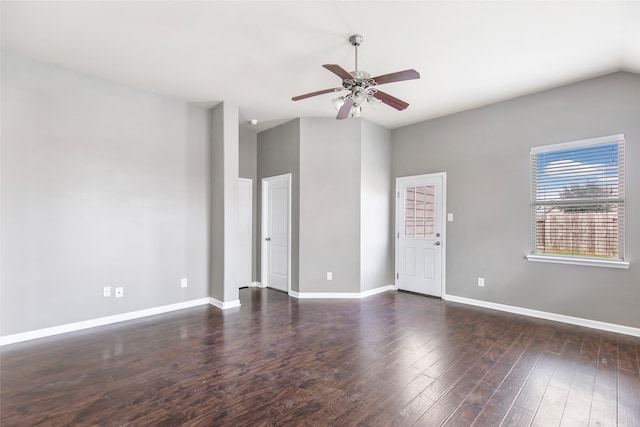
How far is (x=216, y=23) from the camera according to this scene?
2.69 metres

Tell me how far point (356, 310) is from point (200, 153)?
3.21 metres

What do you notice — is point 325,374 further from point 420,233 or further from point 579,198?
point 579,198

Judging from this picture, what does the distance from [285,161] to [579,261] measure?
4.30 m

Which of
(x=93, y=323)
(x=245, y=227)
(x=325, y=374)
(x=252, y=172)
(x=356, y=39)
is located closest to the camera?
(x=325, y=374)

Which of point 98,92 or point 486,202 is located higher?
point 98,92

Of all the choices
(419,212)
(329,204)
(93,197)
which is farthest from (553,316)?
(93,197)

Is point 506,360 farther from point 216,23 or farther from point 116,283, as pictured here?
point 116,283

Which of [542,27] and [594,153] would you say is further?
[594,153]

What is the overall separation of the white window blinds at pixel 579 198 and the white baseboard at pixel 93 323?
480 centimetres

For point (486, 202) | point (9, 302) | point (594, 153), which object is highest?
point (594, 153)

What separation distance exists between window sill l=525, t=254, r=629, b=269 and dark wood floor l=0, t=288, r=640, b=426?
0.75m

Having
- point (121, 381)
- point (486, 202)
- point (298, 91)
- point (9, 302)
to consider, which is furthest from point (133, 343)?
point (486, 202)

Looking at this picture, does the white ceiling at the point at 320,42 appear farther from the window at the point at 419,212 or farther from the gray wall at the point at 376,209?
the window at the point at 419,212

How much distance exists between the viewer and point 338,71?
104 inches
